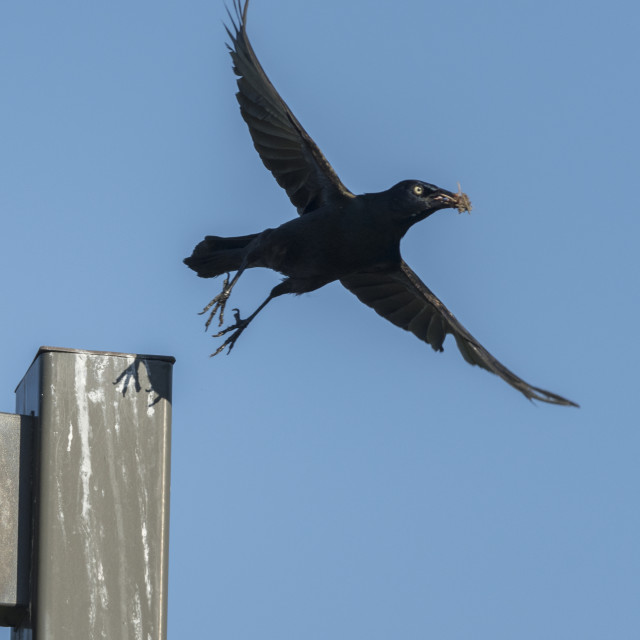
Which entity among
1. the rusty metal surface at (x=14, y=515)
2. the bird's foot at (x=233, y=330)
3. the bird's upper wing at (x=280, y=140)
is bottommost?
the rusty metal surface at (x=14, y=515)

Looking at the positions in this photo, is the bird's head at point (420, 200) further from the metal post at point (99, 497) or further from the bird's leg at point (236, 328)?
the metal post at point (99, 497)

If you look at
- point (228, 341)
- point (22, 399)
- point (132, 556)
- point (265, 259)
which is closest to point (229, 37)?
point (265, 259)

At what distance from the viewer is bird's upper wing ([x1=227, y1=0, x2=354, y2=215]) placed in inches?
298

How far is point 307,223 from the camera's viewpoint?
24.8ft

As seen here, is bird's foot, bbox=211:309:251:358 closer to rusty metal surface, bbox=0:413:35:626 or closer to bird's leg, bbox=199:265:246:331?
bird's leg, bbox=199:265:246:331

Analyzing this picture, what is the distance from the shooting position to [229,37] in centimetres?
763

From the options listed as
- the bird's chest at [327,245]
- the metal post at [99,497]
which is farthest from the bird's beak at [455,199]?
the metal post at [99,497]

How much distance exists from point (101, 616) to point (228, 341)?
4143mm

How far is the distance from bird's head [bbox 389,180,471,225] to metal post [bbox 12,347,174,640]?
4.53m

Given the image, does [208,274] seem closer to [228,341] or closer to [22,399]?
[228,341]

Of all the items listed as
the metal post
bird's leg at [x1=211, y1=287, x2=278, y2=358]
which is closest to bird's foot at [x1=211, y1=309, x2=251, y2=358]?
bird's leg at [x1=211, y1=287, x2=278, y2=358]

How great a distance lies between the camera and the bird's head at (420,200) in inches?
302

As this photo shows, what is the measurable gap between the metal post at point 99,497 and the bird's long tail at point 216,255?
4.76 metres

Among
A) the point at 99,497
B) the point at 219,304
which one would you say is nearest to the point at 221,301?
the point at 219,304
